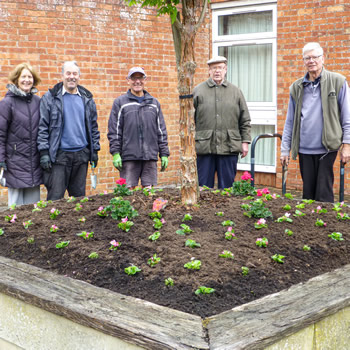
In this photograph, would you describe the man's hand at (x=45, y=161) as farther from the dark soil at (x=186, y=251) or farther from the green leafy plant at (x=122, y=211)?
the green leafy plant at (x=122, y=211)

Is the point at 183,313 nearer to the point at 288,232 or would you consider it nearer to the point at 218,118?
the point at 288,232

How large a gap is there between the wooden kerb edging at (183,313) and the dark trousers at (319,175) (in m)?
2.38

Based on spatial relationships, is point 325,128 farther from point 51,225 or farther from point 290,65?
point 290,65

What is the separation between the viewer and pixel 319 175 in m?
5.60

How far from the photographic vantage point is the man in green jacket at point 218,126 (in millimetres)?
6605

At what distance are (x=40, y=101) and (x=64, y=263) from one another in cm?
272

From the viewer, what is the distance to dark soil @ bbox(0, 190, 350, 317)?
312cm

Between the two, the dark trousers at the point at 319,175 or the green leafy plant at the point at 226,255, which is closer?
the green leafy plant at the point at 226,255

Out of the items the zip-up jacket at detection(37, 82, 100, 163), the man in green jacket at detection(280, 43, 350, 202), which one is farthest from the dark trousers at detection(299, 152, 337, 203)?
the zip-up jacket at detection(37, 82, 100, 163)

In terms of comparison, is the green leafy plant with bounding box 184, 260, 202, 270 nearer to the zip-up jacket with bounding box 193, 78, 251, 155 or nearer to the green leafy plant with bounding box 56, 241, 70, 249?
the green leafy plant with bounding box 56, 241, 70, 249

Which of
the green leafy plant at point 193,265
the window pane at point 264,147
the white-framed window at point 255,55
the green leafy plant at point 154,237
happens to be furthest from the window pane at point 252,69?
the green leafy plant at point 193,265

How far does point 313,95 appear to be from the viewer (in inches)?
219

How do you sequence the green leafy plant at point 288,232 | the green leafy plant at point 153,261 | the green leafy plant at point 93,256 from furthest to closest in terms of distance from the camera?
the green leafy plant at point 288,232 → the green leafy plant at point 93,256 → the green leafy plant at point 153,261

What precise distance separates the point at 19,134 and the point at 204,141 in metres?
2.03
